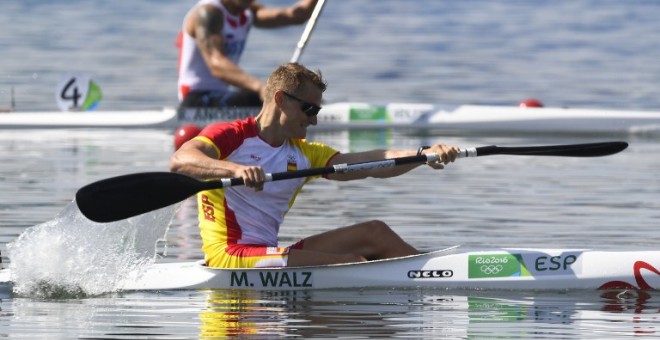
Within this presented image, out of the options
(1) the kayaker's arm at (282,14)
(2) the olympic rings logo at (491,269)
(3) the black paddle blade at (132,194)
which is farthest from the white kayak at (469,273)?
(1) the kayaker's arm at (282,14)

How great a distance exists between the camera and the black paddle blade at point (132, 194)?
36.7ft

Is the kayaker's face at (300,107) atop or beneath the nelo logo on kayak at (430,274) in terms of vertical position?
atop

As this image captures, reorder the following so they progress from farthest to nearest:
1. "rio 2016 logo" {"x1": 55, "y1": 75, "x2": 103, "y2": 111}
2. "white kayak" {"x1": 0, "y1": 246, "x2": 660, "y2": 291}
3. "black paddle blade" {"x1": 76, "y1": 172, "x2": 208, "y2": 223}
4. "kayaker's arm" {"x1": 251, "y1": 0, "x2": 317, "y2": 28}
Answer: "rio 2016 logo" {"x1": 55, "y1": 75, "x2": 103, "y2": 111}, "kayaker's arm" {"x1": 251, "y1": 0, "x2": 317, "y2": 28}, "white kayak" {"x1": 0, "y1": 246, "x2": 660, "y2": 291}, "black paddle blade" {"x1": 76, "y1": 172, "x2": 208, "y2": 223}

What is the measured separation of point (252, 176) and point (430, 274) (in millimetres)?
1302

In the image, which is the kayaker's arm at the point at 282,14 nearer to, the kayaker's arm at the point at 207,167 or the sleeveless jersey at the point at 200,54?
the sleeveless jersey at the point at 200,54

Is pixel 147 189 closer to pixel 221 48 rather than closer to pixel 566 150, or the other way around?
pixel 566 150

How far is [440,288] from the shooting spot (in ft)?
37.6

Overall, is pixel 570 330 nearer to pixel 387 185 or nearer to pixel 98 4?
pixel 387 185

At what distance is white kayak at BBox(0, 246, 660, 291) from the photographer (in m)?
11.4

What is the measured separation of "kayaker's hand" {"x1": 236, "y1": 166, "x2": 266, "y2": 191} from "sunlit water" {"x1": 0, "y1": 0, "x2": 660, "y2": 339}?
71 centimetres

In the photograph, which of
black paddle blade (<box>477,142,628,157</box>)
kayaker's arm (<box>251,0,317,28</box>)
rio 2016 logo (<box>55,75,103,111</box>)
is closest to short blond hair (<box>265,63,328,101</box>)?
black paddle blade (<box>477,142,628,157</box>)

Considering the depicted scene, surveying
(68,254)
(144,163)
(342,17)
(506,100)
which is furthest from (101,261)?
(342,17)

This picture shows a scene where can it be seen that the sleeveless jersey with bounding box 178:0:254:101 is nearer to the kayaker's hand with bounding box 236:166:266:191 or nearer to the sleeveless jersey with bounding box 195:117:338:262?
the sleeveless jersey with bounding box 195:117:338:262

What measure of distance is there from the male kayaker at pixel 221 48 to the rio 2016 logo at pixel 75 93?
87.0 inches
